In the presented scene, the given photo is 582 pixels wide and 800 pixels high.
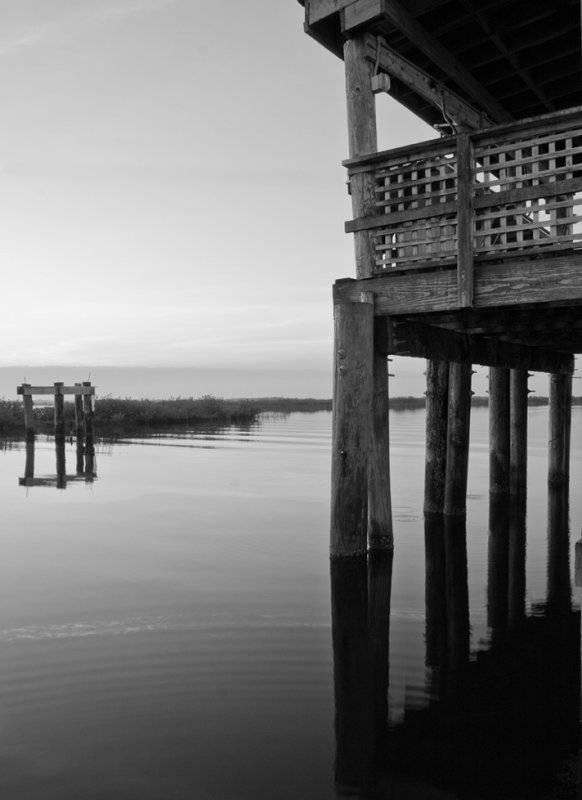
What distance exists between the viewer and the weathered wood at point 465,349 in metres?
8.49

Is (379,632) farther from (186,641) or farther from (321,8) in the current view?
(321,8)

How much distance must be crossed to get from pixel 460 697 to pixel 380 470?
4049 millimetres

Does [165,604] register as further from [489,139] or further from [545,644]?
[489,139]

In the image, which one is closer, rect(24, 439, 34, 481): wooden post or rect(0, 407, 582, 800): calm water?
rect(0, 407, 582, 800): calm water

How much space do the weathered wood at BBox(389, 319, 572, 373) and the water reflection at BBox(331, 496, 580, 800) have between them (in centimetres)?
257

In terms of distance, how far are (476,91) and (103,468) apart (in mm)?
13759

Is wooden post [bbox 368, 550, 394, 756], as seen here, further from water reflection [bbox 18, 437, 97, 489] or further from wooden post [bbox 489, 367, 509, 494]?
water reflection [bbox 18, 437, 97, 489]

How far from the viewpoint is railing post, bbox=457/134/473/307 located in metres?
7.11

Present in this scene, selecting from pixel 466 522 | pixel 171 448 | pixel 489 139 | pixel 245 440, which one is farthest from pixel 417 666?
pixel 245 440

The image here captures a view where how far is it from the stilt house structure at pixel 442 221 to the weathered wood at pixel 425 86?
1.2 inches

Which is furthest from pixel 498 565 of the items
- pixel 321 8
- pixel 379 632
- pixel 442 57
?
pixel 321 8

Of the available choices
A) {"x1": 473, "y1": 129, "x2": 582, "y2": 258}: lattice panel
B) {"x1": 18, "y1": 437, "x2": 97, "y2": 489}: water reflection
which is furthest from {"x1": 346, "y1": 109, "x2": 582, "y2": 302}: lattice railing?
{"x1": 18, "y1": 437, "x2": 97, "y2": 489}: water reflection

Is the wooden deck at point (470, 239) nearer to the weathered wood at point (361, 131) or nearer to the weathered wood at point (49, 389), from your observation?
the weathered wood at point (361, 131)

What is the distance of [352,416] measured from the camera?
7785 mm
